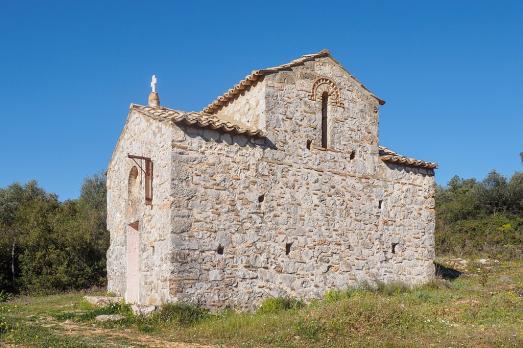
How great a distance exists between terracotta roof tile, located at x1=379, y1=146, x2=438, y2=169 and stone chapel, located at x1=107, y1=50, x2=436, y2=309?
0.05 metres

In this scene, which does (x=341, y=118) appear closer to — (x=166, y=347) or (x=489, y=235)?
(x=166, y=347)

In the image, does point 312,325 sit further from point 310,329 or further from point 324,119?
point 324,119

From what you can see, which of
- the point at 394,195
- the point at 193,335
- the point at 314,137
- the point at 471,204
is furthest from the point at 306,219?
the point at 471,204

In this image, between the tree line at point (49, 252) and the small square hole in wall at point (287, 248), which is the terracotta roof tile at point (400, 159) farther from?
the tree line at point (49, 252)

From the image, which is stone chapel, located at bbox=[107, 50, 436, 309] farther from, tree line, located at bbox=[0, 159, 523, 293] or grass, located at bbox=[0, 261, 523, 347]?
tree line, located at bbox=[0, 159, 523, 293]

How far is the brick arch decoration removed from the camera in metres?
14.4

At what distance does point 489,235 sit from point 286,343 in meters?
21.1

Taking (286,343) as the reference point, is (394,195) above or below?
above

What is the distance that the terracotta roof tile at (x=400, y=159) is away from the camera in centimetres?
1548

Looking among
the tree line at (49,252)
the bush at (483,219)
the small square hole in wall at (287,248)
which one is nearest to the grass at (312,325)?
the small square hole in wall at (287,248)

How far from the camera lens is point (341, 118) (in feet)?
48.7

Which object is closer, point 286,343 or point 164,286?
point 286,343

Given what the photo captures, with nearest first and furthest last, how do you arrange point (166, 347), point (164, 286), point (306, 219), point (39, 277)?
point (166, 347) < point (164, 286) < point (306, 219) < point (39, 277)

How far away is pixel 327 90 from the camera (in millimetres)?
14742
